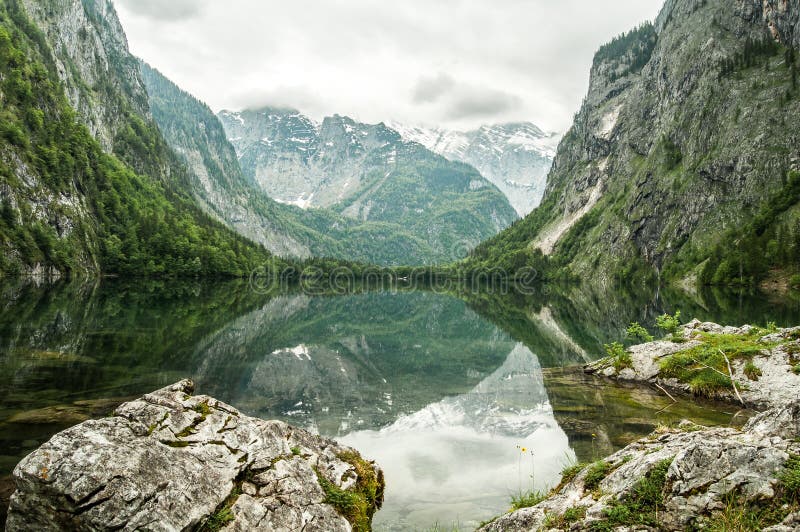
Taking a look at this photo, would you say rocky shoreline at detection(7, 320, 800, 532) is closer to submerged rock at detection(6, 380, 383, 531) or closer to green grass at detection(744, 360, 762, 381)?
submerged rock at detection(6, 380, 383, 531)

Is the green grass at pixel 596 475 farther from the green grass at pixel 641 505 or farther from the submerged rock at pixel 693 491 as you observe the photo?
the green grass at pixel 641 505

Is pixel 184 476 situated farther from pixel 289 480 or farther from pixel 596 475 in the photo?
pixel 596 475

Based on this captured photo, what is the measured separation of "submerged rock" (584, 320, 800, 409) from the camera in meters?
20.9

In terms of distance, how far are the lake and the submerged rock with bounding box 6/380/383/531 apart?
2.40 m

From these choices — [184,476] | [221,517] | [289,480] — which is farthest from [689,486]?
[184,476]

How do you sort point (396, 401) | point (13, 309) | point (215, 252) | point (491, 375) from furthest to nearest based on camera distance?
point (215, 252)
point (13, 309)
point (491, 375)
point (396, 401)

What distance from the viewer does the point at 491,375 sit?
32938 mm

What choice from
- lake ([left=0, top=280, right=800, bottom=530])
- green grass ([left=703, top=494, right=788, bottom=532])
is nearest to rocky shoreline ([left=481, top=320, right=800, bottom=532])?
green grass ([left=703, top=494, right=788, bottom=532])

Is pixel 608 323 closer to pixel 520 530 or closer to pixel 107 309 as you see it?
pixel 520 530

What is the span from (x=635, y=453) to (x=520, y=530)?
3390mm

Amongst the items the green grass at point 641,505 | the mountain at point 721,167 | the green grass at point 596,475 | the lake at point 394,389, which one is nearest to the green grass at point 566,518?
the green grass at point 641,505

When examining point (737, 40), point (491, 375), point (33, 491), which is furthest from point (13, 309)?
point (737, 40)

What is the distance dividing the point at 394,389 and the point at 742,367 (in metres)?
18.2

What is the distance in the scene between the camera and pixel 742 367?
2328 centimetres
